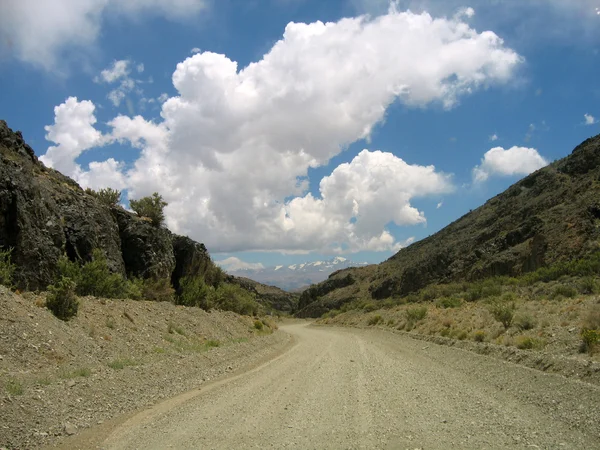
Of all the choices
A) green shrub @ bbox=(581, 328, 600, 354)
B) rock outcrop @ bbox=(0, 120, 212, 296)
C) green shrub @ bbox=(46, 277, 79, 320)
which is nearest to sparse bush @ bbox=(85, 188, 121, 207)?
rock outcrop @ bbox=(0, 120, 212, 296)

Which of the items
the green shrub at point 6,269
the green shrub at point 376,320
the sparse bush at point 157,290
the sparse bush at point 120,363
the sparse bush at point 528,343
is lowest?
the green shrub at point 376,320

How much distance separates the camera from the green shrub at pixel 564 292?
24000 millimetres

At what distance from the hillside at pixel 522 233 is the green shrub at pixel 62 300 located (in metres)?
36.7

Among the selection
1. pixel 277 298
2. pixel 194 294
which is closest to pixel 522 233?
pixel 194 294

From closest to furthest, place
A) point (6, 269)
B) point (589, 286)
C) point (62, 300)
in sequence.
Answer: point (62, 300) → point (6, 269) → point (589, 286)

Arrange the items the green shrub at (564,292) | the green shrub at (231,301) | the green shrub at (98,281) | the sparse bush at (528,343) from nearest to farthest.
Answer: the sparse bush at (528,343), the green shrub at (98,281), the green shrub at (564,292), the green shrub at (231,301)

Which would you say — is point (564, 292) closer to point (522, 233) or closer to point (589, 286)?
point (589, 286)

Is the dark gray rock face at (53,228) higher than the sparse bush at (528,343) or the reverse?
higher

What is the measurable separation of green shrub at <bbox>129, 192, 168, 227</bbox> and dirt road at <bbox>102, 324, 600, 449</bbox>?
18.6 m

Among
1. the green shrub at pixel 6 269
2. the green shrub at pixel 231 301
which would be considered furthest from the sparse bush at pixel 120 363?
the green shrub at pixel 231 301

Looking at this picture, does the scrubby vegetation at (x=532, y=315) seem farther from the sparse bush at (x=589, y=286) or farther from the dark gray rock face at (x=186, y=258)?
the dark gray rock face at (x=186, y=258)

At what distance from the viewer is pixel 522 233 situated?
49.2m

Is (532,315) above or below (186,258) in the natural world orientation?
below

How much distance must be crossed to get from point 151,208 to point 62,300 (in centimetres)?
1546
